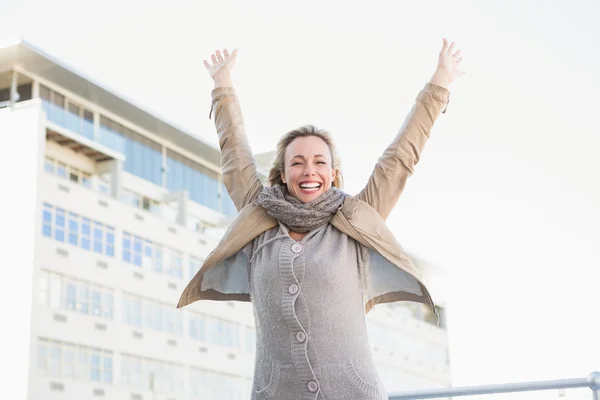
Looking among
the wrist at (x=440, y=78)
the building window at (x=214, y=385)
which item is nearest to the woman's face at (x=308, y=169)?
the wrist at (x=440, y=78)

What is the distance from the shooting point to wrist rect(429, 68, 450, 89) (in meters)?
3.21

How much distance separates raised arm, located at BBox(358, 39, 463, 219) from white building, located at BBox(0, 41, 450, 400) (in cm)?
3716

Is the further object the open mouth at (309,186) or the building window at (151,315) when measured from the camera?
the building window at (151,315)

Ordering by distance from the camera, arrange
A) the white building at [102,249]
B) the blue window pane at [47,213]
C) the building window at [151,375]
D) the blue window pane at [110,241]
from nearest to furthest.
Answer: the white building at [102,249], the blue window pane at [47,213], the building window at [151,375], the blue window pane at [110,241]

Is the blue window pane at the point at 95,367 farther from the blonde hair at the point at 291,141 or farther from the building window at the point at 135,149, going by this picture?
the blonde hair at the point at 291,141

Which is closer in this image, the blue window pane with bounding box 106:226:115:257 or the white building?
the white building

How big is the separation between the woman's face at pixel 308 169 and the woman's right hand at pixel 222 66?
536 mm

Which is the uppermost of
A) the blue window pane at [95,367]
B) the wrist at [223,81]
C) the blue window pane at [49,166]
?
the blue window pane at [49,166]

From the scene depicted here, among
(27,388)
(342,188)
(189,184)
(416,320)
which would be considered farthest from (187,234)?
(342,188)

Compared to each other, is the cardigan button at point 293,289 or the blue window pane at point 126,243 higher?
the blue window pane at point 126,243

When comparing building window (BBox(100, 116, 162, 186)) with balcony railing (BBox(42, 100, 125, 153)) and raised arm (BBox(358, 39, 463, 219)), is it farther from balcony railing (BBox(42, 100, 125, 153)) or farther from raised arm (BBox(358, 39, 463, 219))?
raised arm (BBox(358, 39, 463, 219))

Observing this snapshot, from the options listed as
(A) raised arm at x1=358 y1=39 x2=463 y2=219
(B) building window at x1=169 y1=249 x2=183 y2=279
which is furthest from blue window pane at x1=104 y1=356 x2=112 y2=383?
(A) raised arm at x1=358 y1=39 x2=463 y2=219

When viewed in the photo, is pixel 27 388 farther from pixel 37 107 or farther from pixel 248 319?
pixel 248 319

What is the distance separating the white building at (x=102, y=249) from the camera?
1582 inches
